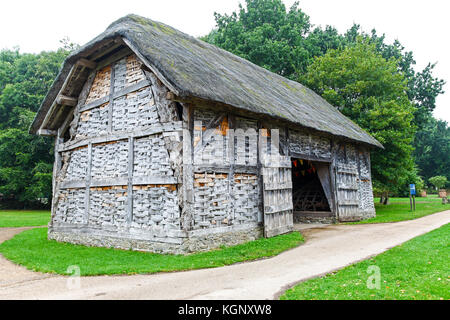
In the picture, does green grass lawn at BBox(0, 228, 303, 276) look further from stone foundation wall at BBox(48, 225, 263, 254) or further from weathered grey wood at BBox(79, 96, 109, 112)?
weathered grey wood at BBox(79, 96, 109, 112)

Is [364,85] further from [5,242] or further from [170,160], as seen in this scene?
[5,242]

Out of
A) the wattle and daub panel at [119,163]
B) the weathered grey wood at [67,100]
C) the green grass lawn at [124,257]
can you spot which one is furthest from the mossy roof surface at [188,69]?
the green grass lawn at [124,257]

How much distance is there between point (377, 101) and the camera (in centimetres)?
1936

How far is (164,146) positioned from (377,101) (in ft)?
51.4

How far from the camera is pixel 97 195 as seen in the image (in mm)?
9984

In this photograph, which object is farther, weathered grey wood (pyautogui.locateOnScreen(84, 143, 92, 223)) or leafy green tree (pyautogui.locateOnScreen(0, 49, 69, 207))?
leafy green tree (pyautogui.locateOnScreen(0, 49, 69, 207))

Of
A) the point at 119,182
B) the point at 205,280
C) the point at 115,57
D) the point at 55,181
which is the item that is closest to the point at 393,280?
the point at 205,280

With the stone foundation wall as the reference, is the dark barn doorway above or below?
above

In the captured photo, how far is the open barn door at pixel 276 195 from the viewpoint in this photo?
9750 millimetres

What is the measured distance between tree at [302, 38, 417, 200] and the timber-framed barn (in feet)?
23.9

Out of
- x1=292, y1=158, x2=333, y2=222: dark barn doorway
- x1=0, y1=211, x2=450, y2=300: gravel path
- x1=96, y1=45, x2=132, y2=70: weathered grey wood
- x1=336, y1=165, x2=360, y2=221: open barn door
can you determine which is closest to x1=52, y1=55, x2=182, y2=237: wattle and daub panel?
x1=96, y1=45, x2=132, y2=70: weathered grey wood

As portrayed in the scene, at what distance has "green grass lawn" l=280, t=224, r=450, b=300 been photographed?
14.2 feet

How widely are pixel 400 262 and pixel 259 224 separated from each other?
162 inches

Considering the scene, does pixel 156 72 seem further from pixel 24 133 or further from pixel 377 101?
pixel 24 133
